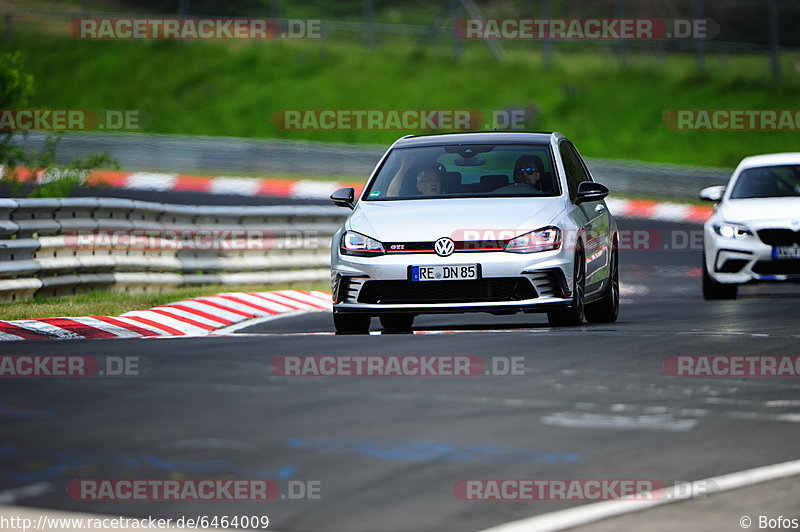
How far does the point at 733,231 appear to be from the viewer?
15.5 meters

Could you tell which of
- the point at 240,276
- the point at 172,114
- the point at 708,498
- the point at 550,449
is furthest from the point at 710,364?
the point at 172,114

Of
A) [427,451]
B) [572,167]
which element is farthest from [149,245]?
[427,451]

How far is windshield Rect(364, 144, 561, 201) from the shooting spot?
11828mm

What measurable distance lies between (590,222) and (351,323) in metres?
2.14

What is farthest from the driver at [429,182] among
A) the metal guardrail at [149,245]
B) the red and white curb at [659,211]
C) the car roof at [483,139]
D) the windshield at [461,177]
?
the red and white curb at [659,211]

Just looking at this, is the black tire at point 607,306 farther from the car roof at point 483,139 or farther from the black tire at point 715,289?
the black tire at point 715,289

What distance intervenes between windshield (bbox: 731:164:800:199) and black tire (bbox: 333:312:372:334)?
20.6ft

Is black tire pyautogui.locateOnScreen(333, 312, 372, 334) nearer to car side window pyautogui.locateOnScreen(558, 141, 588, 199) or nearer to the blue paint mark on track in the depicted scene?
car side window pyautogui.locateOnScreen(558, 141, 588, 199)

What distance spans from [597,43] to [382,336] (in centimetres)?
2986

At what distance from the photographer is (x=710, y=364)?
9375mm

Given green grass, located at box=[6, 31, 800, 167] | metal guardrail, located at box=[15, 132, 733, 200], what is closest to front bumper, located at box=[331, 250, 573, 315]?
metal guardrail, located at box=[15, 132, 733, 200]

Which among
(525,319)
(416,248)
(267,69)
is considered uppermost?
(267,69)

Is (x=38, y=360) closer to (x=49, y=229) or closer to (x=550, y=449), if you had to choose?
(x=550, y=449)

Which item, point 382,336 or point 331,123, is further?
point 331,123
